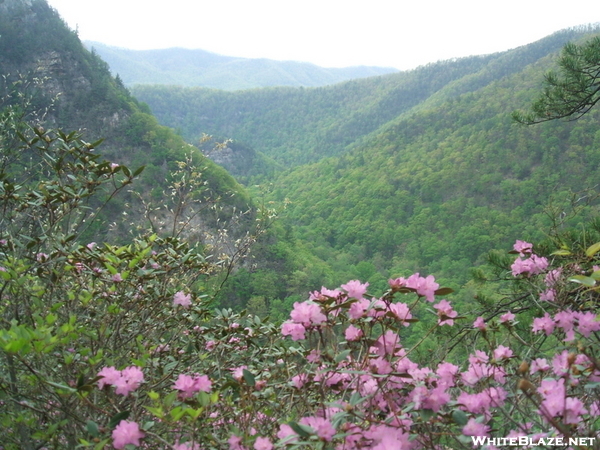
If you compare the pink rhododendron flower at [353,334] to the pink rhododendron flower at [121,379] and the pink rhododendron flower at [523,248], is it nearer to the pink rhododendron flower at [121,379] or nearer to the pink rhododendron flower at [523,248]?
the pink rhododendron flower at [121,379]

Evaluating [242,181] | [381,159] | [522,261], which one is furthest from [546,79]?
[242,181]

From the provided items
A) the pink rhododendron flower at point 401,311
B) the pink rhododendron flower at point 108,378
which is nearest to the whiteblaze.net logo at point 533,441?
the pink rhododendron flower at point 401,311

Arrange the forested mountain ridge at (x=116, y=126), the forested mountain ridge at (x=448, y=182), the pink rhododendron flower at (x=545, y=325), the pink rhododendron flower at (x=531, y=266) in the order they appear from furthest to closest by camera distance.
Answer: the forested mountain ridge at (x=448, y=182), the forested mountain ridge at (x=116, y=126), the pink rhododendron flower at (x=531, y=266), the pink rhododendron flower at (x=545, y=325)

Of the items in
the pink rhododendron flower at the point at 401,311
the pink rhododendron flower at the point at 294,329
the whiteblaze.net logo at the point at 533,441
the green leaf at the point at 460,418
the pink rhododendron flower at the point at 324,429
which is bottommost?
the whiteblaze.net logo at the point at 533,441

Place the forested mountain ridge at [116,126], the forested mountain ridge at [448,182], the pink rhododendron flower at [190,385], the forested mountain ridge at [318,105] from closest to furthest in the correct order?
the pink rhododendron flower at [190,385] → the forested mountain ridge at [116,126] → the forested mountain ridge at [448,182] → the forested mountain ridge at [318,105]

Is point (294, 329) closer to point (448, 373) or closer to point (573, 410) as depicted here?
point (448, 373)

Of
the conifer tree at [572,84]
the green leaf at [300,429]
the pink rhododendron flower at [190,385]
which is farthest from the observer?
the conifer tree at [572,84]

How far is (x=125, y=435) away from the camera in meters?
0.88

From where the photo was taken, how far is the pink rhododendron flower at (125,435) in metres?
0.88

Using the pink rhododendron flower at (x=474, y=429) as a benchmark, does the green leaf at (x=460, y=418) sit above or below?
above

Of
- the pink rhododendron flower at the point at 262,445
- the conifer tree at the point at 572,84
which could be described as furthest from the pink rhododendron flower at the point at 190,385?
the conifer tree at the point at 572,84

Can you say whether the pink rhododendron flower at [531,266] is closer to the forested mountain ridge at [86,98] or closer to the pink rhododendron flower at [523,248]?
the pink rhododendron flower at [523,248]

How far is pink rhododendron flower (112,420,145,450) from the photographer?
0.88m

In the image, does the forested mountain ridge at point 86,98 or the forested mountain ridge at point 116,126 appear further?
the forested mountain ridge at point 86,98
